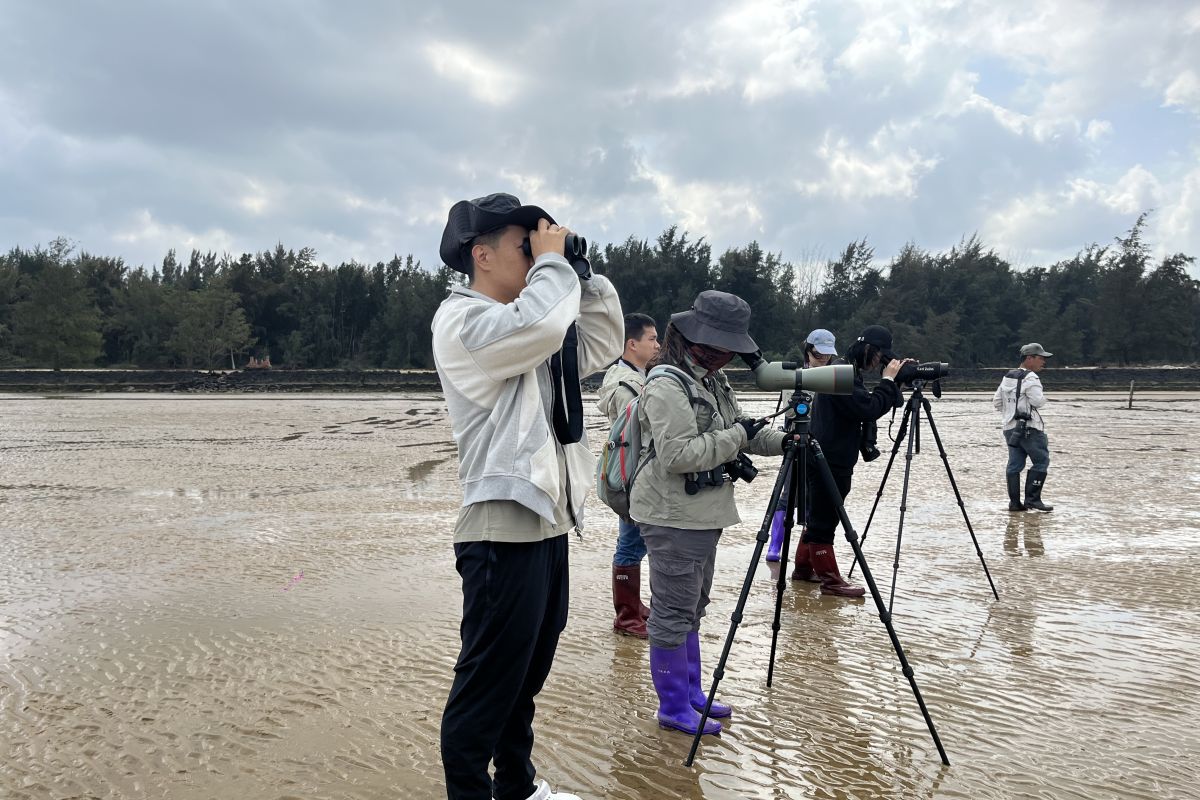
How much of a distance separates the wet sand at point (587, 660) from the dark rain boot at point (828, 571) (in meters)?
0.15

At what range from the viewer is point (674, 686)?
339cm

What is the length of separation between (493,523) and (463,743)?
1.91ft

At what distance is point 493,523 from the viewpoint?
7.13 feet

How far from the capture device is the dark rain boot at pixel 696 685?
346cm

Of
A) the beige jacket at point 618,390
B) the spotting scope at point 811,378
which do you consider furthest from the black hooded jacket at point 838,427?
the spotting scope at point 811,378

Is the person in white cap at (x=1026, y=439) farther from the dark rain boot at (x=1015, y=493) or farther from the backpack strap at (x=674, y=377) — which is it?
the backpack strap at (x=674, y=377)

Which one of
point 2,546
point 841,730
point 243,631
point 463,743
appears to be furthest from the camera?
point 2,546

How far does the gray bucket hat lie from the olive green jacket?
0.55ft

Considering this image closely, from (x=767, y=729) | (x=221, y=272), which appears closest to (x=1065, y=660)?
(x=767, y=729)

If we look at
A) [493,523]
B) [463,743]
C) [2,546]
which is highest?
[493,523]

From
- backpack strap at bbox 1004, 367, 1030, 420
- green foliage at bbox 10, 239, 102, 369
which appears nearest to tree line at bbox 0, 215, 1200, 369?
green foliage at bbox 10, 239, 102, 369

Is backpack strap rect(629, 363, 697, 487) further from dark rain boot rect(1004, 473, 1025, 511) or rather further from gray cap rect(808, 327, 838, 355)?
dark rain boot rect(1004, 473, 1025, 511)

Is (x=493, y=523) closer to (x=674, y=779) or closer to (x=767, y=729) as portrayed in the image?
(x=674, y=779)

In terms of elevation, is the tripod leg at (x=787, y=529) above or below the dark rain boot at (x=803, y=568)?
above
